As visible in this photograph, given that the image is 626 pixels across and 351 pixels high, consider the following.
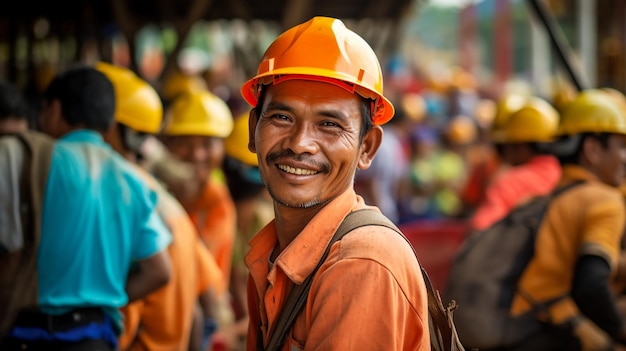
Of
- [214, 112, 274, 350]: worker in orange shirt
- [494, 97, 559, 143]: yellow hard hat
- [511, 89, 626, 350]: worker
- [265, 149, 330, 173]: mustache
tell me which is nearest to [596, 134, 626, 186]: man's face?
[511, 89, 626, 350]: worker

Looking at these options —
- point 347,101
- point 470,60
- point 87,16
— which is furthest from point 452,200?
point 470,60

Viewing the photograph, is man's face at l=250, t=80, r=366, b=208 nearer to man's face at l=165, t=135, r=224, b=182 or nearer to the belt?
the belt

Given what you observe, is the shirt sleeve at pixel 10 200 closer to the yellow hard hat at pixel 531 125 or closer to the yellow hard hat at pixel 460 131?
the yellow hard hat at pixel 531 125

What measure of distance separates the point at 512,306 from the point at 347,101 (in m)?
2.46

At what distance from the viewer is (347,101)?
2.36 m

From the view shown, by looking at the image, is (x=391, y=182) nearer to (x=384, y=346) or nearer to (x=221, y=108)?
(x=221, y=108)

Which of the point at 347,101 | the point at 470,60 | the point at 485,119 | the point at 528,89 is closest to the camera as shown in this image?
the point at 347,101

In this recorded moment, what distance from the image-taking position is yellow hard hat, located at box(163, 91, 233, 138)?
5652 millimetres

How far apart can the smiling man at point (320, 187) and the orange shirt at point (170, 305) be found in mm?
1776

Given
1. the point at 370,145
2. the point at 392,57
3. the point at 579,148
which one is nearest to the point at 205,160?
the point at 579,148

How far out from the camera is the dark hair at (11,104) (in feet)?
13.3

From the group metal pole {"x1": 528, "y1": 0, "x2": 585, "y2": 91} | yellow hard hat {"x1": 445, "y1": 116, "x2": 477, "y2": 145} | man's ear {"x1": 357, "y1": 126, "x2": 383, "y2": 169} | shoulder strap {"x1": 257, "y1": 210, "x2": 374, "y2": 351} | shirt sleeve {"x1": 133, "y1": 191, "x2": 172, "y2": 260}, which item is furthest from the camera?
yellow hard hat {"x1": 445, "y1": 116, "x2": 477, "y2": 145}

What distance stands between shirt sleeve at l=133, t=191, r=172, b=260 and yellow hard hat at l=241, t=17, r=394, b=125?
1420 millimetres

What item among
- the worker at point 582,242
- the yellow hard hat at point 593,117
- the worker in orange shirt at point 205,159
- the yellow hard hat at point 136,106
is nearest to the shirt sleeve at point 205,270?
the worker in orange shirt at point 205,159
